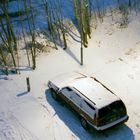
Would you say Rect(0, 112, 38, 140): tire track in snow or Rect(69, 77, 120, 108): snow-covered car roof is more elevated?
Rect(69, 77, 120, 108): snow-covered car roof

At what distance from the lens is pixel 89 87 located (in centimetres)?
1623

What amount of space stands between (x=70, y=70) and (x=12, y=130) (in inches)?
213

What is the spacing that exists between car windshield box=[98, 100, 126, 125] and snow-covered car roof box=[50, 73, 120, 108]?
172 mm

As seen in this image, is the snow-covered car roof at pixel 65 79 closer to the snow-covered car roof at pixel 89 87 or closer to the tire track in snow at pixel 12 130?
the snow-covered car roof at pixel 89 87

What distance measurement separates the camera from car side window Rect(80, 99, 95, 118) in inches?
592

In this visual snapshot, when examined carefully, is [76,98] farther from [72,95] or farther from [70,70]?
[70,70]

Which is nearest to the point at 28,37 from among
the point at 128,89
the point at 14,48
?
the point at 14,48

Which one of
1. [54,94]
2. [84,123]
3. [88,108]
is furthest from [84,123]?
[54,94]

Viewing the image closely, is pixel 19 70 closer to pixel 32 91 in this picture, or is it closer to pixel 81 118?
pixel 32 91

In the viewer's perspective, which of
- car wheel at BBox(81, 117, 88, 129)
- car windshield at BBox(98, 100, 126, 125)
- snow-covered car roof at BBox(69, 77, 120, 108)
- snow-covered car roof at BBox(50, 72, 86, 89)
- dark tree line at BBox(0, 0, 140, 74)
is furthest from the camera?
dark tree line at BBox(0, 0, 140, 74)

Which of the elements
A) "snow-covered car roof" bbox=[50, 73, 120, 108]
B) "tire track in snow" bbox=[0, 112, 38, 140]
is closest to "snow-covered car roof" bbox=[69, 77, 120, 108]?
"snow-covered car roof" bbox=[50, 73, 120, 108]

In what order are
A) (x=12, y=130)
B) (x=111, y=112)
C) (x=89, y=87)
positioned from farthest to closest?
(x=89, y=87)
(x=12, y=130)
(x=111, y=112)

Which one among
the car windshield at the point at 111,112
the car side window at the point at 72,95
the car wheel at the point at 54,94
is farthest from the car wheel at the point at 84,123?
the car wheel at the point at 54,94

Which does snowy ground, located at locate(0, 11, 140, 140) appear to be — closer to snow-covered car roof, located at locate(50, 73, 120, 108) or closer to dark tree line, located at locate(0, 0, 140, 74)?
dark tree line, located at locate(0, 0, 140, 74)
